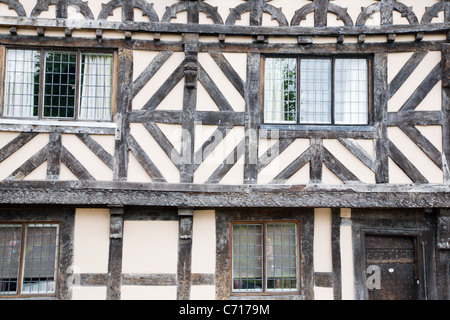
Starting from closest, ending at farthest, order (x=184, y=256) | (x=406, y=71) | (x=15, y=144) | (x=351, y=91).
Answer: (x=15, y=144), (x=184, y=256), (x=406, y=71), (x=351, y=91)

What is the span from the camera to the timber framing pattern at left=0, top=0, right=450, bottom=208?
6578 millimetres

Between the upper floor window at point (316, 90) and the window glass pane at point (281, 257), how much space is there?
72.4 inches

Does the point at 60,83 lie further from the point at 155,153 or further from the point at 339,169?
the point at 339,169

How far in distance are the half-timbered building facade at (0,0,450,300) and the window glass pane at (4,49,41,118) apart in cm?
2

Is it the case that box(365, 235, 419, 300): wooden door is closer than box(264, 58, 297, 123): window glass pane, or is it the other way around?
box(365, 235, 419, 300): wooden door

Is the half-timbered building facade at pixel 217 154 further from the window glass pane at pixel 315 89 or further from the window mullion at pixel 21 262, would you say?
the window glass pane at pixel 315 89

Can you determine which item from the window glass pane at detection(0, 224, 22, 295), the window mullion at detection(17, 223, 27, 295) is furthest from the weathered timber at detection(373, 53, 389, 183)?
the window glass pane at detection(0, 224, 22, 295)

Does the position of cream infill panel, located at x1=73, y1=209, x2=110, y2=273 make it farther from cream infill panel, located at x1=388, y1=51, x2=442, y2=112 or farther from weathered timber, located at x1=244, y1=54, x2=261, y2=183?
cream infill panel, located at x1=388, y1=51, x2=442, y2=112

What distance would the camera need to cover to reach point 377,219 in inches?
271

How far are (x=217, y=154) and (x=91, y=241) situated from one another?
8.12 feet

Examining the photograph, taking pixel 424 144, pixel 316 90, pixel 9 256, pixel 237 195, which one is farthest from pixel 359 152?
pixel 9 256

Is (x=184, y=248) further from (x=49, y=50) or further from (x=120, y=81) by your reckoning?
(x=49, y=50)

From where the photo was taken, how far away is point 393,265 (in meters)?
6.92

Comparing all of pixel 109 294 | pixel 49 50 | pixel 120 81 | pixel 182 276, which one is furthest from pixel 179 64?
pixel 109 294
